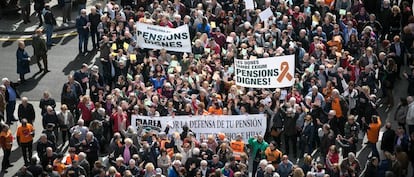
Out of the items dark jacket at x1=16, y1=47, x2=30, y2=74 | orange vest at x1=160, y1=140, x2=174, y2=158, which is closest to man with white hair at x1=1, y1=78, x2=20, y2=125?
dark jacket at x1=16, y1=47, x2=30, y2=74

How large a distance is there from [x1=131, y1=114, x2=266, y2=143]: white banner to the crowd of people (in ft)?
0.68

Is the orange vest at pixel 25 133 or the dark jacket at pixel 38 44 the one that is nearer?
the orange vest at pixel 25 133

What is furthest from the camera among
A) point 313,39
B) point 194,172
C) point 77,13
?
point 77,13

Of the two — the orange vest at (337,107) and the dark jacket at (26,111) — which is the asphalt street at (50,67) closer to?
the dark jacket at (26,111)

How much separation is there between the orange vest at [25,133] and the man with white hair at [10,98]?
2.52 metres

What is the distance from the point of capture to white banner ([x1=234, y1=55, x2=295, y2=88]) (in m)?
31.4

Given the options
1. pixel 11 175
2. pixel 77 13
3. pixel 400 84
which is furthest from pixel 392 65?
pixel 77 13

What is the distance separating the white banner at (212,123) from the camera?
30734 millimetres

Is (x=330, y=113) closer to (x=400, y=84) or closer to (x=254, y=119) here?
(x=254, y=119)

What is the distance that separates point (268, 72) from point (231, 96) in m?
1.28

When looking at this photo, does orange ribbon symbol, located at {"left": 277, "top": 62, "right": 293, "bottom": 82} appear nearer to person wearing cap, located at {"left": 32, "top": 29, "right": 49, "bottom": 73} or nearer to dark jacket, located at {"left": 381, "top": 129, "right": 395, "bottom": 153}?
dark jacket, located at {"left": 381, "top": 129, "right": 395, "bottom": 153}

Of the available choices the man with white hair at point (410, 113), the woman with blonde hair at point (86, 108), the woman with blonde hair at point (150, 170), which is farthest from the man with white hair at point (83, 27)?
the man with white hair at point (410, 113)

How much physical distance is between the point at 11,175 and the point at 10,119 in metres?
3.27

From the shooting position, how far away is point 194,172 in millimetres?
28594
